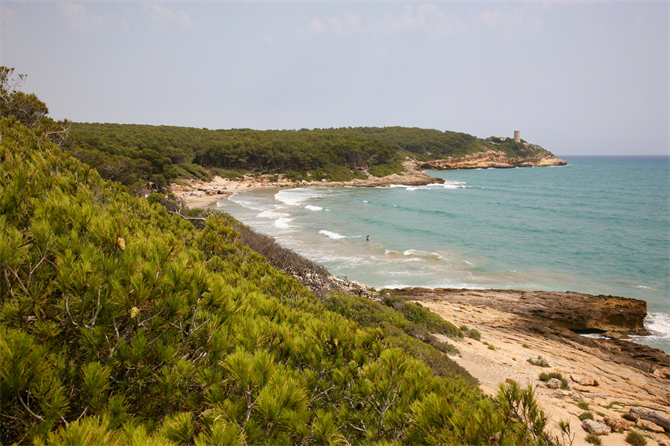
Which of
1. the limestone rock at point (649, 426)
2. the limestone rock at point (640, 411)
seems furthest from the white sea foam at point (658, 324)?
the limestone rock at point (649, 426)

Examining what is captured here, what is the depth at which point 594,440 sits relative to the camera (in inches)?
224

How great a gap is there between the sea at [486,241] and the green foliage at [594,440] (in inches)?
368

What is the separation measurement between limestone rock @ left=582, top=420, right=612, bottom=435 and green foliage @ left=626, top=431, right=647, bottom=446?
28cm

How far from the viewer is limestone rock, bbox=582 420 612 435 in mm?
5957

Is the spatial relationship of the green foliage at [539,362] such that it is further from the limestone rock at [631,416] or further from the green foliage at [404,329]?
the limestone rock at [631,416]

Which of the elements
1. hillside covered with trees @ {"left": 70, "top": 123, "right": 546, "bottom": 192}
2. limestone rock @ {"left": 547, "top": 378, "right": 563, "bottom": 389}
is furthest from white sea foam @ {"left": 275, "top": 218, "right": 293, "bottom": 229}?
limestone rock @ {"left": 547, "top": 378, "right": 563, "bottom": 389}

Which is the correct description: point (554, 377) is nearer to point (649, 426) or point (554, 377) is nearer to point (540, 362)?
point (540, 362)

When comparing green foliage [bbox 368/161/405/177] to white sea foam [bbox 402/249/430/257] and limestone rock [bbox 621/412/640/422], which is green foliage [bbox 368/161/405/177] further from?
limestone rock [bbox 621/412/640/422]

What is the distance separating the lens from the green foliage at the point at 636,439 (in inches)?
223

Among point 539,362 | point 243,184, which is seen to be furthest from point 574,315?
point 243,184

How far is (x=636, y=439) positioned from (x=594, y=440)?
0.76 metres

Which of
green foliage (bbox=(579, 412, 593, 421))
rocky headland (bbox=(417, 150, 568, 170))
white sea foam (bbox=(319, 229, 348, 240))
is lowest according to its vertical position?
green foliage (bbox=(579, 412, 593, 421))

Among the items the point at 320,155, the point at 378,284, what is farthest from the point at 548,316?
the point at 320,155

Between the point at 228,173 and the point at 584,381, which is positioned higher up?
the point at 228,173
